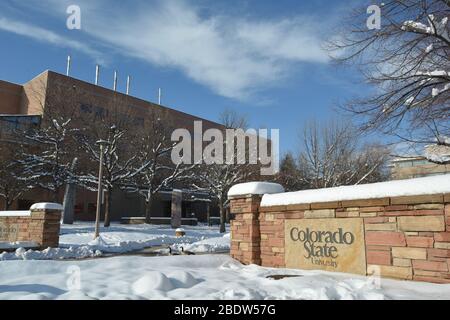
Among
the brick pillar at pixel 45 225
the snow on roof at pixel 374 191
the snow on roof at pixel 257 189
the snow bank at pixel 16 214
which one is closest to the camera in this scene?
the snow on roof at pixel 374 191

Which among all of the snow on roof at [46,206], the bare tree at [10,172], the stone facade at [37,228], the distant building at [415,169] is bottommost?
the stone facade at [37,228]

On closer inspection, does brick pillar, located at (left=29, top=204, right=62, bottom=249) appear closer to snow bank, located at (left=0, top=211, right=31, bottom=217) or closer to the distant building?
snow bank, located at (left=0, top=211, right=31, bottom=217)

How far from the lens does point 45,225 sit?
45.4 ft

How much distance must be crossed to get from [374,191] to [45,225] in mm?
11566

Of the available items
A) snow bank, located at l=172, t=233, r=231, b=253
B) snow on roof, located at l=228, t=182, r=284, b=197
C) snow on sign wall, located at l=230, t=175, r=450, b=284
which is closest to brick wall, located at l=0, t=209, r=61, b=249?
snow bank, located at l=172, t=233, r=231, b=253

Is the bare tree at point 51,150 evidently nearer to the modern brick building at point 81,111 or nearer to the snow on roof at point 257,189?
the modern brick building at point 81,111

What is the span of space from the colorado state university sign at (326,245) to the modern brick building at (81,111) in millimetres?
24600

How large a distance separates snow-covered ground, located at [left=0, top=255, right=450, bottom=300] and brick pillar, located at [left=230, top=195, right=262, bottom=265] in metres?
0.89

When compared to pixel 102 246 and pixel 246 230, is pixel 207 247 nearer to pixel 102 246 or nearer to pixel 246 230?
pixel 102 246

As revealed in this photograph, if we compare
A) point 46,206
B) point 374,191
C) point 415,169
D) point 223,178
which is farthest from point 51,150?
point 415,169

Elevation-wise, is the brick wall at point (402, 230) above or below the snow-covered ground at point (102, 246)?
above

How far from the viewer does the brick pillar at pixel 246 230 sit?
327 inches
